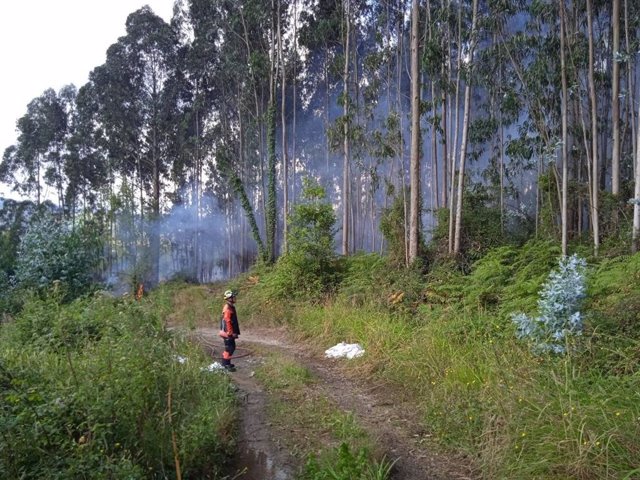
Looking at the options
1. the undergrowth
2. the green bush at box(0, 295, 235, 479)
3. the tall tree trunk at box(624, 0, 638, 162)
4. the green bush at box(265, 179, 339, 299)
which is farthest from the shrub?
the tall tree trunk at box(624, 0, 638, 162)

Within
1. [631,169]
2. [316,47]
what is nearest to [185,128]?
[316,47]

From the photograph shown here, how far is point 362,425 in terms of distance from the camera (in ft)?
16.3

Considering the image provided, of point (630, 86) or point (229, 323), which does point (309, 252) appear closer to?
point (229, 323)

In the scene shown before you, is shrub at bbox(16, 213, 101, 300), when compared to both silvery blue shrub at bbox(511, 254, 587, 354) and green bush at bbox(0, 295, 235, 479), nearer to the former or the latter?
green bush at bbox(0, 295, 235, 479)

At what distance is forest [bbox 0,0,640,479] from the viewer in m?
4.29

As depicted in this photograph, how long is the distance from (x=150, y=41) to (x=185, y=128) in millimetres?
5417

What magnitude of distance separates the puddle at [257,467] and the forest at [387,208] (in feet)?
1.77

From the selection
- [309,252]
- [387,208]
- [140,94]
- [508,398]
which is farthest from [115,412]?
[140,94]

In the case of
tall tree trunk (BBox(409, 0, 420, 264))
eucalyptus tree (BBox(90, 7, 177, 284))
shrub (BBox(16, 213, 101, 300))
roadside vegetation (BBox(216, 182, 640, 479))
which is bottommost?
roadside vegetation (BBox(216, 182, 640, 479))

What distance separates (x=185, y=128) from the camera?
93.2 feet

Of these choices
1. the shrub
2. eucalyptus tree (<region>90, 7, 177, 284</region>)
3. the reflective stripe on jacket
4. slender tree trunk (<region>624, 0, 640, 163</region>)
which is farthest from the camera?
eucalyptus tree (<region>90, 7, 177, 284</region>)

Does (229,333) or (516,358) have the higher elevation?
(516,358)

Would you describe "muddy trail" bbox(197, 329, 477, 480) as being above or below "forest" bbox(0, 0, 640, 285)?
below

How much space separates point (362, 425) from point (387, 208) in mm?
8975
